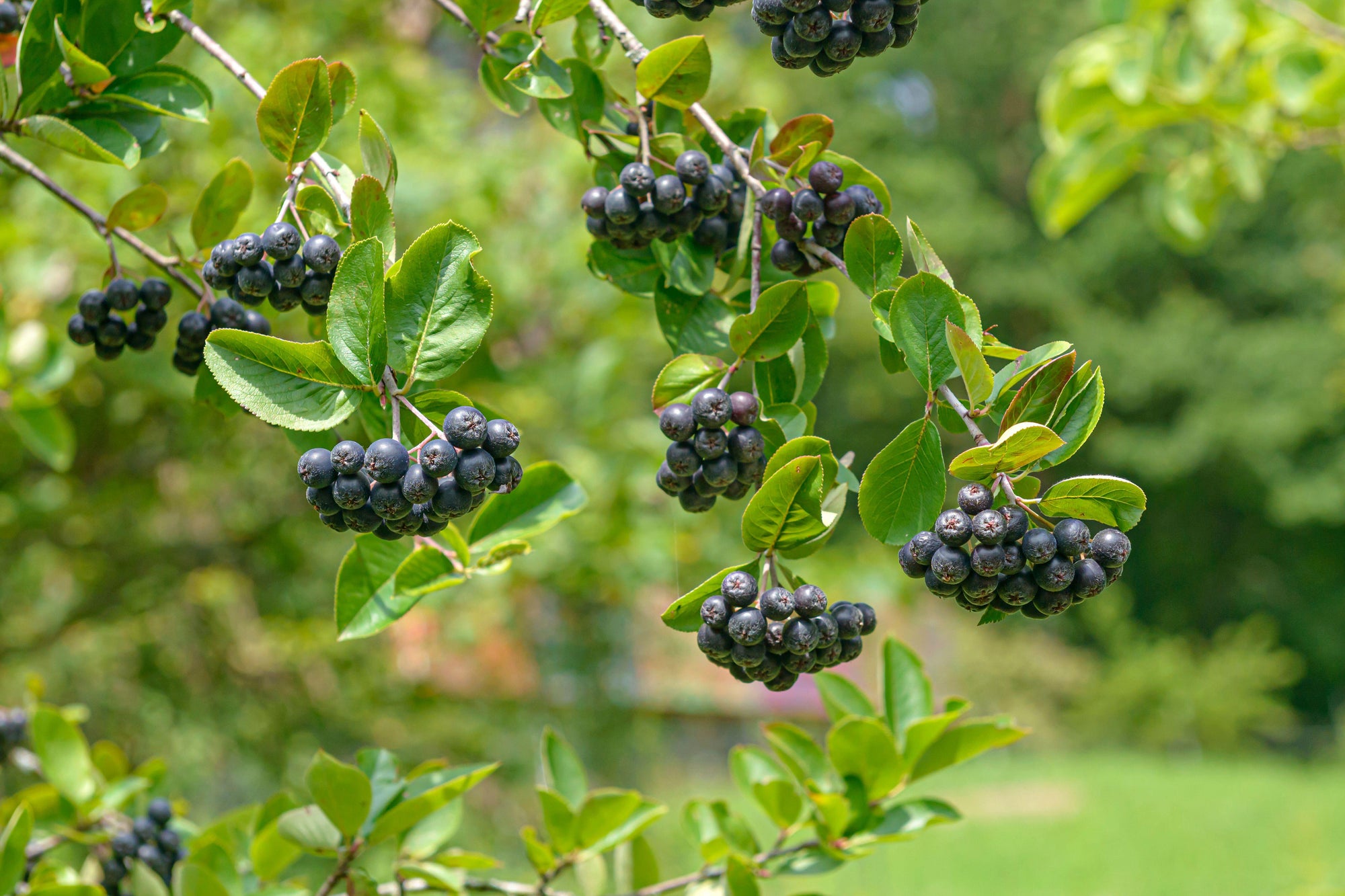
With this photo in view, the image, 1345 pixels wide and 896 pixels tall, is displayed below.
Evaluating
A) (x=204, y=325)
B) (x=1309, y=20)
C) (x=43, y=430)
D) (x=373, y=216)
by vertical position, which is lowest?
(x=43, y=430)

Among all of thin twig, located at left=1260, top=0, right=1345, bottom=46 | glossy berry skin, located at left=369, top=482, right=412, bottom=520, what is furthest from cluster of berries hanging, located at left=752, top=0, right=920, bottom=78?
thin twig, located at left=1260, top=0, right=1345, bottom=46

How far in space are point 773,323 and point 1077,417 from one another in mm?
214

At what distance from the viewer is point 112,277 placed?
0.99 m

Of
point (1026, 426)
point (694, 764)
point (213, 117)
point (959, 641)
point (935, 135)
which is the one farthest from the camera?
point (935, 135)

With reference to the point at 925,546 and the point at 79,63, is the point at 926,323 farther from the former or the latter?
the point at 79,63

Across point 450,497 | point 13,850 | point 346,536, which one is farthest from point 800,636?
point 346,536

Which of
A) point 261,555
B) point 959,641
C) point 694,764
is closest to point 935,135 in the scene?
point 959,641

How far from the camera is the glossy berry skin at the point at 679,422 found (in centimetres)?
76

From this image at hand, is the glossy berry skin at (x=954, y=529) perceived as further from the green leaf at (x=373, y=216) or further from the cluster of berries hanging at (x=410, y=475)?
the green leaf at (x=373, y=216)

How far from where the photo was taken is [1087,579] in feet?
2.11

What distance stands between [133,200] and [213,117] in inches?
53.5

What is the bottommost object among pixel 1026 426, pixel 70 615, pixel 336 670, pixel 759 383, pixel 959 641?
pixel 959 641

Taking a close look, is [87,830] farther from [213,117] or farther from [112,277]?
[213,117]

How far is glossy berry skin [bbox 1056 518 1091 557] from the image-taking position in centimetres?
64
